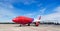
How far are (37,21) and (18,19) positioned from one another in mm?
13270

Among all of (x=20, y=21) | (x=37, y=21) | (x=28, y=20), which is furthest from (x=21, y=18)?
(x=37, y=21)

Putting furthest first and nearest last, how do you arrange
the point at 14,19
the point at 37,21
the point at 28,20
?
the point at 37,21
the point at 28,20
the point at 14,19

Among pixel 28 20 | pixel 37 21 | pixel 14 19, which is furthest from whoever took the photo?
pixel 37 21

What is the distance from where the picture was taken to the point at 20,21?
57125mm

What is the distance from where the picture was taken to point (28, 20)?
2429 inches

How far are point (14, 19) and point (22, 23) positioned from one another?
14.4ft

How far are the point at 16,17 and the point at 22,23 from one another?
372 centimetres

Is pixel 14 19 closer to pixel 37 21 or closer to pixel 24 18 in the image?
pixel 24 18

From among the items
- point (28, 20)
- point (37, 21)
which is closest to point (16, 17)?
point (28, 20)

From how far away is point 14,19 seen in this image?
56344mm

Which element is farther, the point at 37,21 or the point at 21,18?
the point at 37,21

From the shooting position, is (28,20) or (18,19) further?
(28,20)

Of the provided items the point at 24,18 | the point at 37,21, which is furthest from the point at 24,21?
the point at 37,21

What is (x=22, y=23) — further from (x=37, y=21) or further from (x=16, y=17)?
(x=37, y=21)
